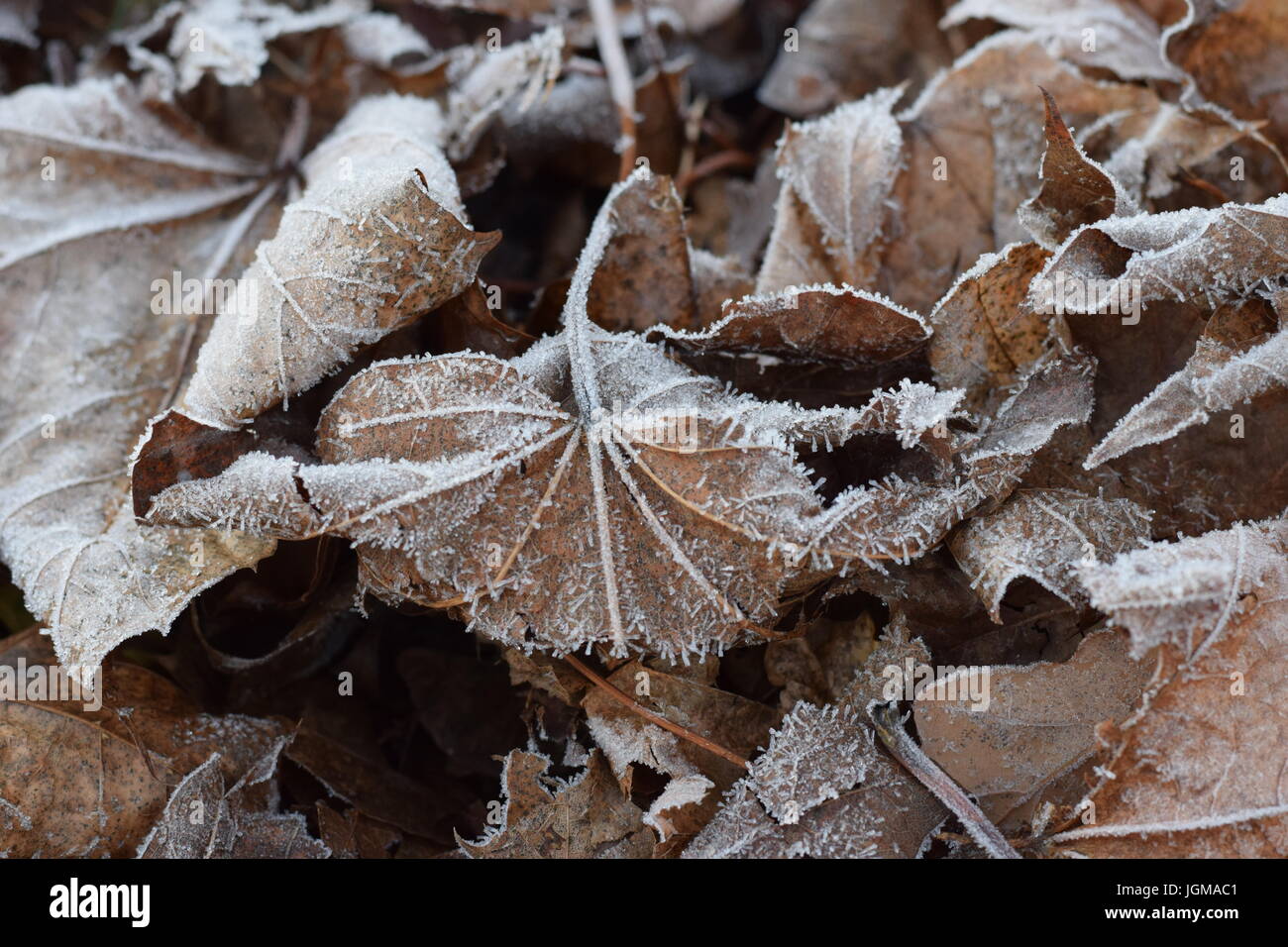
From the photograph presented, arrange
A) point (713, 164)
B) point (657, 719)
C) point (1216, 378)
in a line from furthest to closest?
1. point (713, 164)
2. point (657, 719)
3. point (1216, 378)

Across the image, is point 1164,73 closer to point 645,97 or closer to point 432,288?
point 645,97

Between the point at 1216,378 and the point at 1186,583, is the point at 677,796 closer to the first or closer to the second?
the point at 1186,583

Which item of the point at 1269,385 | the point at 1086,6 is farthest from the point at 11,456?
the point at 1086,6

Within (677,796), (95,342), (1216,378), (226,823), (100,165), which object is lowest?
(226,823)

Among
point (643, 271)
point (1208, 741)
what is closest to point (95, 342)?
point (643, 271)

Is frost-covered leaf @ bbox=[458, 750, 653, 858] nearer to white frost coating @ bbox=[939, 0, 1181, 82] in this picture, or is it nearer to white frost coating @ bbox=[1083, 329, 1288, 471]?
white frost coating @ bbox=[1083, 329, 1288, 471]
